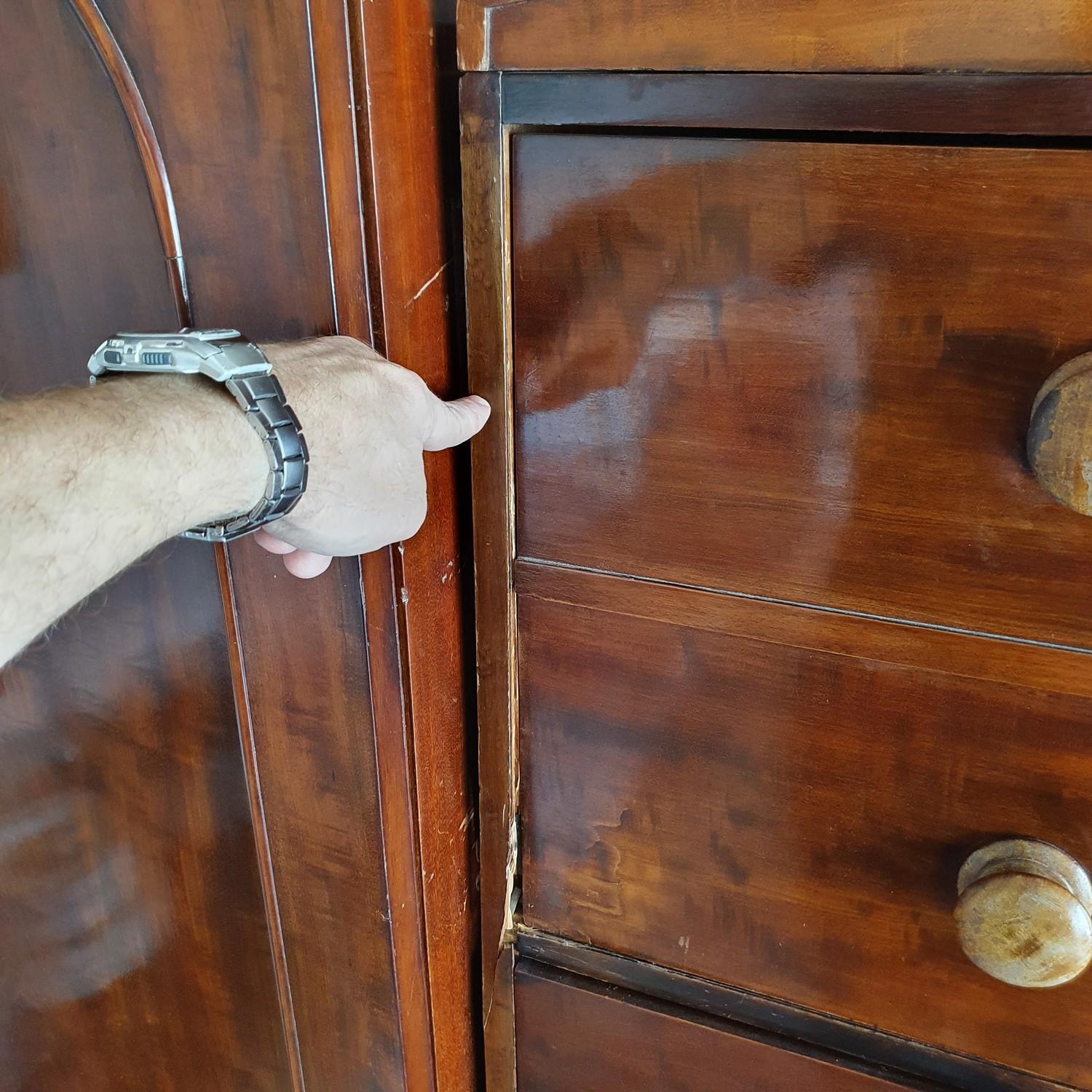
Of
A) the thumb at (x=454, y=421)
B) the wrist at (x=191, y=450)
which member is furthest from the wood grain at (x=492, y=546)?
the wrist at (x=191, y=450)

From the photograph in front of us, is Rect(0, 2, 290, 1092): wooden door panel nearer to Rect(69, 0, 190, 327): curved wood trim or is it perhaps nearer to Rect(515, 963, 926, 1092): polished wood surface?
Rect(69, 0, 190, 327): curved wood trim

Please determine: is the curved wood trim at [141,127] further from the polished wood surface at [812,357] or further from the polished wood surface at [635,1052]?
the polished wood surface at [635,1052]

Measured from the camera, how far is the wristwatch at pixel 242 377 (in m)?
0.38

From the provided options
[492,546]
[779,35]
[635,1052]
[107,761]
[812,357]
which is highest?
[779,35]

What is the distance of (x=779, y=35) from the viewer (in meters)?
0.35

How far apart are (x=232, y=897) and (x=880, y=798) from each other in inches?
13.9

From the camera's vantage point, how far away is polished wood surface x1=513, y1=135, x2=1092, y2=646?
34 cm

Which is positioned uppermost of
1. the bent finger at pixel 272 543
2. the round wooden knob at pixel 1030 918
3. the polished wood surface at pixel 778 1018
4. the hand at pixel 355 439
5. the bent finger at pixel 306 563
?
the hand at pixel 355 439

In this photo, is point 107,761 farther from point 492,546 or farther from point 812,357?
point 812,357

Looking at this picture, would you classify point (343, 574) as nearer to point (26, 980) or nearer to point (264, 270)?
point (264, 270)

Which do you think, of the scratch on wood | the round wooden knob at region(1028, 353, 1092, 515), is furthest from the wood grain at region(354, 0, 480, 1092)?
the round wooden knob at region(1028, 353, 1092, 515)

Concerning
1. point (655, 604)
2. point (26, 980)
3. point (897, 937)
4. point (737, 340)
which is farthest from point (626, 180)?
point (26, 980)

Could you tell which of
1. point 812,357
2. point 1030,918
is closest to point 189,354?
point 812,357

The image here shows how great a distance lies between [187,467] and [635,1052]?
0.38m
